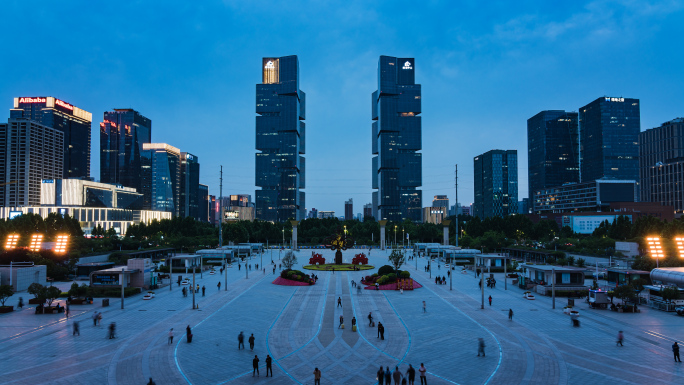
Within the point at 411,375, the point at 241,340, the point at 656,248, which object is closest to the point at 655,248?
the point at 656,248

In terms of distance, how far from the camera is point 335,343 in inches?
1135

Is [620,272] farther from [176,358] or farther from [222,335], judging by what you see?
[176,358]

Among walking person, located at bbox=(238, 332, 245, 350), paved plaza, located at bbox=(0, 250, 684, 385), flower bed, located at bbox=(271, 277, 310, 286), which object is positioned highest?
walking person, located at bbox=(238, 332, 245, 350)

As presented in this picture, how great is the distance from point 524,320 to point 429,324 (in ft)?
27.9

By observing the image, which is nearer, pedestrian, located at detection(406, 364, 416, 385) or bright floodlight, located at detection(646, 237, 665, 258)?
pedestrian, located at detection(406, 364, 416, 385)

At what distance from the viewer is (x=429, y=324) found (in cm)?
3469

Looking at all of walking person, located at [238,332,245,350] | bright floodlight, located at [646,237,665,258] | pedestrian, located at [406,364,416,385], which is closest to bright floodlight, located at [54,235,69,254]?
walking person, located at [238,332,245,350]

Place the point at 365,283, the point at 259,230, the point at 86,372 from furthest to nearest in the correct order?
1. the point at 259,230
2. the point at 365,283
3. the point at 86,372

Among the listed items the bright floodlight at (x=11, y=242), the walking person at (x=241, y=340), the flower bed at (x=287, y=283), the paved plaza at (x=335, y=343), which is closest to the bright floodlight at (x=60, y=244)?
the bright floodlight at (x=11, y=242)

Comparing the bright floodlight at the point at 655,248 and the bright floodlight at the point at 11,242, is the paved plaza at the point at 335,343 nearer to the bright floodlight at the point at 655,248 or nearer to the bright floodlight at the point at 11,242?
the bright floodlight at the point at 655,248

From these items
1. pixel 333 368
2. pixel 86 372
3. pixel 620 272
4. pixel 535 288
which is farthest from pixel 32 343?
pixel 620 272

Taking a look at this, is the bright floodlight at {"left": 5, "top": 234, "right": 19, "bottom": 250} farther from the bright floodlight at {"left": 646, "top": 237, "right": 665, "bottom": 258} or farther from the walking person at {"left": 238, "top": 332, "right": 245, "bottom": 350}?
the bright floodlight at {"left": 646, "top": 237, "right": 665, "bottom": 258}

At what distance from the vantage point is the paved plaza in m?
23.0

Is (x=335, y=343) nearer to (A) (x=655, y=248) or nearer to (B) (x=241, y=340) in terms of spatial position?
(B) (x=241, y=340)
